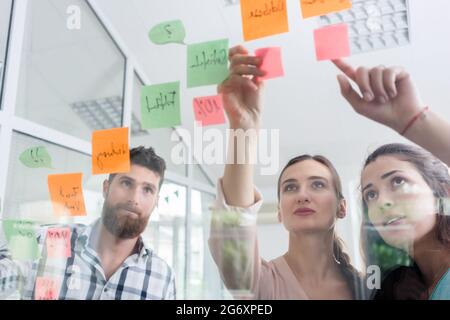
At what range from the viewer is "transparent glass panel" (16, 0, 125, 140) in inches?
43.8

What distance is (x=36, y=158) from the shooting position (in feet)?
3.61

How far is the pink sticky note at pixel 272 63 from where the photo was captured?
82 centimetres

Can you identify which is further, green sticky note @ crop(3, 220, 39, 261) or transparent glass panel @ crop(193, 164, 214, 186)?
green sticky note @ crop(3, 220, 39, 261)

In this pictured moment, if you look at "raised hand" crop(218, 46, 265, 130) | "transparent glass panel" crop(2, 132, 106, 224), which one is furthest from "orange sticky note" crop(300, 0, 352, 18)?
"transparent glass panel" crop(2, 132, 106, 224)

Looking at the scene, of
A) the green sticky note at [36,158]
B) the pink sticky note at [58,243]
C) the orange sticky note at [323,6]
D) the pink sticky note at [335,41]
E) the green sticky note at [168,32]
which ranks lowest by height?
the pink sticky note at [58,243]

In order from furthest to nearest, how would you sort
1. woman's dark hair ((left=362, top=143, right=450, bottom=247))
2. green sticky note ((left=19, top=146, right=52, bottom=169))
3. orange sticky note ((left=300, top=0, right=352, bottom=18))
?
1. green sticky note ((left=19, top=146, right=52, bottom=169))
2. orange sticky note ((left=300, top=0, right=352, bottom=18))
3. woman's dark hair ((left=362, top=143, right=450, bottom=247))

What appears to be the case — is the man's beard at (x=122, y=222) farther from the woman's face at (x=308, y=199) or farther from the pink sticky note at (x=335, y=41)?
the pink sticky note at (x=335, y=41)

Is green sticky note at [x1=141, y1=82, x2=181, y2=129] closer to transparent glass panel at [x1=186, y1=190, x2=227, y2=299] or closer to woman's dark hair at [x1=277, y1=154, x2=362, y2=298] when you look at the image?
transparent glass panel at [x1=186, y1=190, x2=227, y2=299]

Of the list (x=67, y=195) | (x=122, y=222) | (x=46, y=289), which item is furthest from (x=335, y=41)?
(x=46, y=289)

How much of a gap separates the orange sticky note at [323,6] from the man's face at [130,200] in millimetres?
495

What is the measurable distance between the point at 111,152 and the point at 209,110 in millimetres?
276

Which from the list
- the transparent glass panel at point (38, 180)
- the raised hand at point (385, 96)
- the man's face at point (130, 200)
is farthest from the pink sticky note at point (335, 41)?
the transparent glass panel at point (38, 180)

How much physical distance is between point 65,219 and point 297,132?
634 millimetres

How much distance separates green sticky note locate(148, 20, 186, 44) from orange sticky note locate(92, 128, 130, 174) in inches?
9.3
